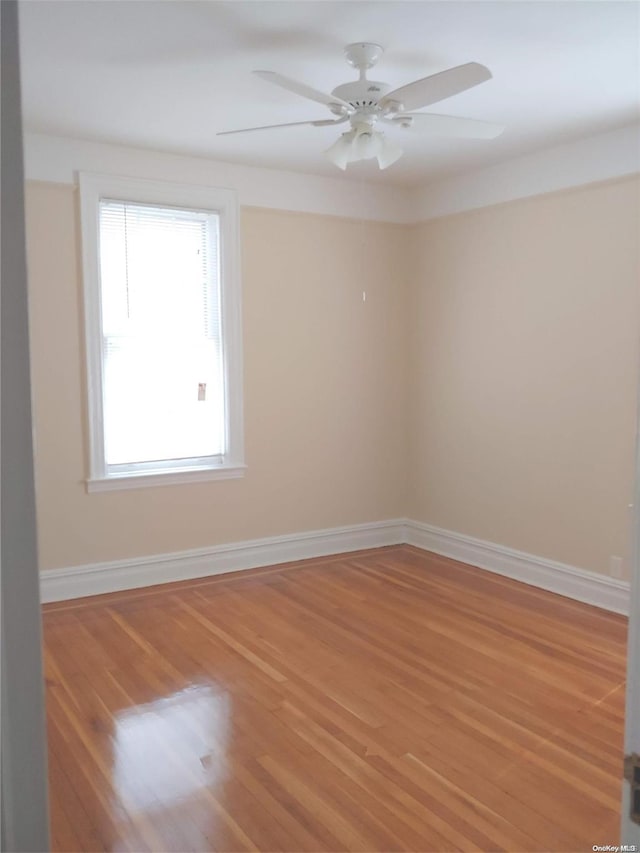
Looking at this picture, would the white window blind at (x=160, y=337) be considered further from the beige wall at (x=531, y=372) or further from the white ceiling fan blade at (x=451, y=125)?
the white ceiling fan blade at (x=451, y=125)

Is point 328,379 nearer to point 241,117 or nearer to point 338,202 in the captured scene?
point 338,202

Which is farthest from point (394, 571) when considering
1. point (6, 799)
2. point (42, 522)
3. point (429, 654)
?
point (6, 799)

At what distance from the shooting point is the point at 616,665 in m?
3.37

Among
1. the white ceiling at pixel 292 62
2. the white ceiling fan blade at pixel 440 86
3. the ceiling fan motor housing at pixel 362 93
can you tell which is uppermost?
the white ceiling at pixel 292 62

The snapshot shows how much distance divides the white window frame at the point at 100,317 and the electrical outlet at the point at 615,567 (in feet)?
7.91

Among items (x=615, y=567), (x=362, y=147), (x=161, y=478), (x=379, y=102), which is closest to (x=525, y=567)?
(x=615, y=567)

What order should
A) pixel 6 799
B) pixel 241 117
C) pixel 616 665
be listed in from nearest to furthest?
pixel 6 799 < pixel 616 665 < pixel 241 117

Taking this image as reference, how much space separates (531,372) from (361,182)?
6.20 ft

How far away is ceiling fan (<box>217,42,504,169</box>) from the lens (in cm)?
252

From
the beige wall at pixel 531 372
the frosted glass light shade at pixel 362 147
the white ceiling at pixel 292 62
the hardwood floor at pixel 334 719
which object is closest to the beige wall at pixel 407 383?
the beige wall at pixel 531 372

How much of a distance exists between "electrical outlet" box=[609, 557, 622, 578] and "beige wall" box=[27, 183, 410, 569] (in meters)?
1.87

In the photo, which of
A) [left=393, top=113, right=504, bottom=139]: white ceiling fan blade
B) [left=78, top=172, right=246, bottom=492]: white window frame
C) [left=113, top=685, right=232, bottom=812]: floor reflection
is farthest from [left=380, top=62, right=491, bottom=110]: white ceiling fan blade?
[left=113, top=685, right=232, bottom=812]: floor reflection

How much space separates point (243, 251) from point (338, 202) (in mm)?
868

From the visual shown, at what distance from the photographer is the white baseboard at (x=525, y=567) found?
4109 millimetres
